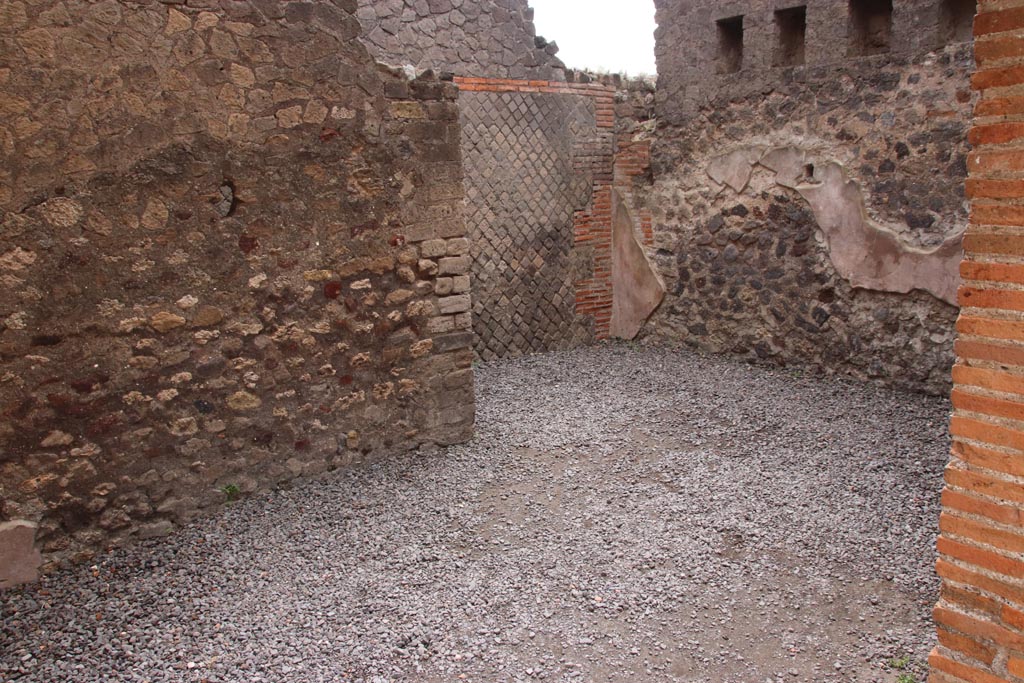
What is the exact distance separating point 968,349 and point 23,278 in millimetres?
3461

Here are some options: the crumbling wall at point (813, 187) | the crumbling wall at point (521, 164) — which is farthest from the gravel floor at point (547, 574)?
the crumbling wall at point (521, 164)

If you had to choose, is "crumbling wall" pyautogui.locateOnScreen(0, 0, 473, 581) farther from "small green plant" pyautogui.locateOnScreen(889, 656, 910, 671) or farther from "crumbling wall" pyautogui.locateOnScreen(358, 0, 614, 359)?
"small green plant" pyautogui.locateOnScreen(889, 656, 910, 671)

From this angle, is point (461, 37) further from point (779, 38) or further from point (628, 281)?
point (628, 281)

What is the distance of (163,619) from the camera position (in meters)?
3.05

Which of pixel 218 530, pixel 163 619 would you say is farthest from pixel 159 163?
pixel 163 619

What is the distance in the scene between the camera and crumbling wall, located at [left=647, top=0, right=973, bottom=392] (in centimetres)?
525

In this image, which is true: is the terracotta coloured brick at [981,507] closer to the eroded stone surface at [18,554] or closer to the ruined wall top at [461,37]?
the eroded stone surface at [18,554]

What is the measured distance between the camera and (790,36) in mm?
6164

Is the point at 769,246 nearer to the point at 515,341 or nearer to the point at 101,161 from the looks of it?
the point at 515,341

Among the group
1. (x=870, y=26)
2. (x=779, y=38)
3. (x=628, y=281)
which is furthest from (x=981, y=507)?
(x=628, y=281)

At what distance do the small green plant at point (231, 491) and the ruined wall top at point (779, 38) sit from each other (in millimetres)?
4906

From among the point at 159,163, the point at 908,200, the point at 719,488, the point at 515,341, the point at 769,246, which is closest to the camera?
the point at 159,163

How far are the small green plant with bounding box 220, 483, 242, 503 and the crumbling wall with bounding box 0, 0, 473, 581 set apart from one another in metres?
0.02

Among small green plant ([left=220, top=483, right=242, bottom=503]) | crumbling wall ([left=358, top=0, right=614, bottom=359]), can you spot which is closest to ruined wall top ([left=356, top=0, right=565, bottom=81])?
crumbling wall ([left=358, top=0, right=614, bottom=359])
